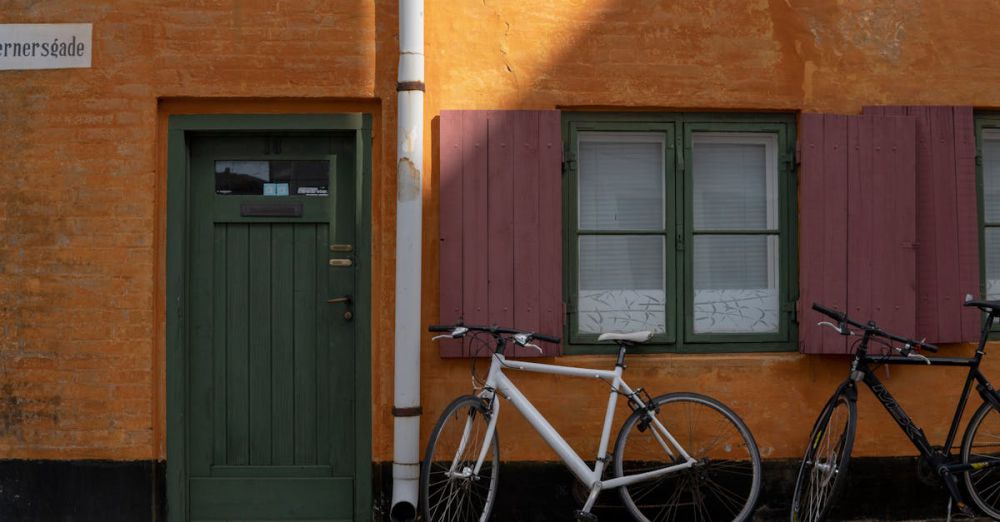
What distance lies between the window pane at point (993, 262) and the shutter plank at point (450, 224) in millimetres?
3179

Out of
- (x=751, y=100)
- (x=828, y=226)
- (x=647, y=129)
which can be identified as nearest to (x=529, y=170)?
(x=647, y=129)

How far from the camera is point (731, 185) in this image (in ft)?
20.5

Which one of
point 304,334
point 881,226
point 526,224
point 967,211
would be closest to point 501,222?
point 526,224

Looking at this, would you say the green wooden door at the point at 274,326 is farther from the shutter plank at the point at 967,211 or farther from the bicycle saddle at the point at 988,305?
the shutter plank at the point at 967,211

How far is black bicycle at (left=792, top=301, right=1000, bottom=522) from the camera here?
17.9ft

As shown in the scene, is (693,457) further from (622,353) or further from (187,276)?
(187,276)

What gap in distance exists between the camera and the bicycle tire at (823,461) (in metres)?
5.45

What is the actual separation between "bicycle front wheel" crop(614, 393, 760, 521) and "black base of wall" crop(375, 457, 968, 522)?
198 mm

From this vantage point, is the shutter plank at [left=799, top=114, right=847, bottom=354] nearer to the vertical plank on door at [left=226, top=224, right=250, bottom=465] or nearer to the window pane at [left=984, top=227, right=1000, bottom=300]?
the window pane at [left=984, top=227, right=1000, bottom=300]

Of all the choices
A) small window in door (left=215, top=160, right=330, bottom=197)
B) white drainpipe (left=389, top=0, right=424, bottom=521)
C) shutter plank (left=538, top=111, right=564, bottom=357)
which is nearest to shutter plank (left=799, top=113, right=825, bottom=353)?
shutter plank (left=538, top=111, right=564, bottom=357)

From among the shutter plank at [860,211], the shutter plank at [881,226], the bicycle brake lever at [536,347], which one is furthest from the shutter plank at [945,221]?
the bicycle brake lever at [536,347]

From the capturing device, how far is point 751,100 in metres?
6.07

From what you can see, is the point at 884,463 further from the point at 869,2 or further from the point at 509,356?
the point at 869,2

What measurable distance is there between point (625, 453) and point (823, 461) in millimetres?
1059
